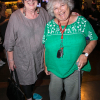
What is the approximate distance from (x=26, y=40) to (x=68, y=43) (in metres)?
0.56

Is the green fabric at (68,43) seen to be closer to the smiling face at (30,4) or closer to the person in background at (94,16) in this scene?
the smiling face at (30,4)

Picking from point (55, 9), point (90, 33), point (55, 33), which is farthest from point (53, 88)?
point (55, 9)

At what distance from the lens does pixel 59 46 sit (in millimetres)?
1425

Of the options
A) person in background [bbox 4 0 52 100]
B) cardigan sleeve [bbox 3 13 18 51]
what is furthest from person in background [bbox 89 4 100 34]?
cardigan sleeve [bbox 3 13 18 51]

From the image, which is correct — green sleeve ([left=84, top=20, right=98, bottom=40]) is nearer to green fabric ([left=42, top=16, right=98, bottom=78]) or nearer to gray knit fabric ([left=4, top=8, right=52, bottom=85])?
green fabric ([left=42, top=16, right=98, bottom=78])

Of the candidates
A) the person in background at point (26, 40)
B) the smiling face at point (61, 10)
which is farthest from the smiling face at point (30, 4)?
the smiling face at point (61, 10)

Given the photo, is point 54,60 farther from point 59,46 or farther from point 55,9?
point 55,9

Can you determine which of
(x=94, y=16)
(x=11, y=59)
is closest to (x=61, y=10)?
(x=11, y=59)

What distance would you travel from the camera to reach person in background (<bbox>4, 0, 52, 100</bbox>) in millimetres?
1588

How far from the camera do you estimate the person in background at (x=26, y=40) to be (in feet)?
5.21

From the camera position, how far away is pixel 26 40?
165cm

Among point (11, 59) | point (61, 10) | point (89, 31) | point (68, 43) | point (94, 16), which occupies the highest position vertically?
point (61, 10)

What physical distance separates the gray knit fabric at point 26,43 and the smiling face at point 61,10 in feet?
1.07

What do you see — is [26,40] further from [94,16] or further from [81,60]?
[94,16]
